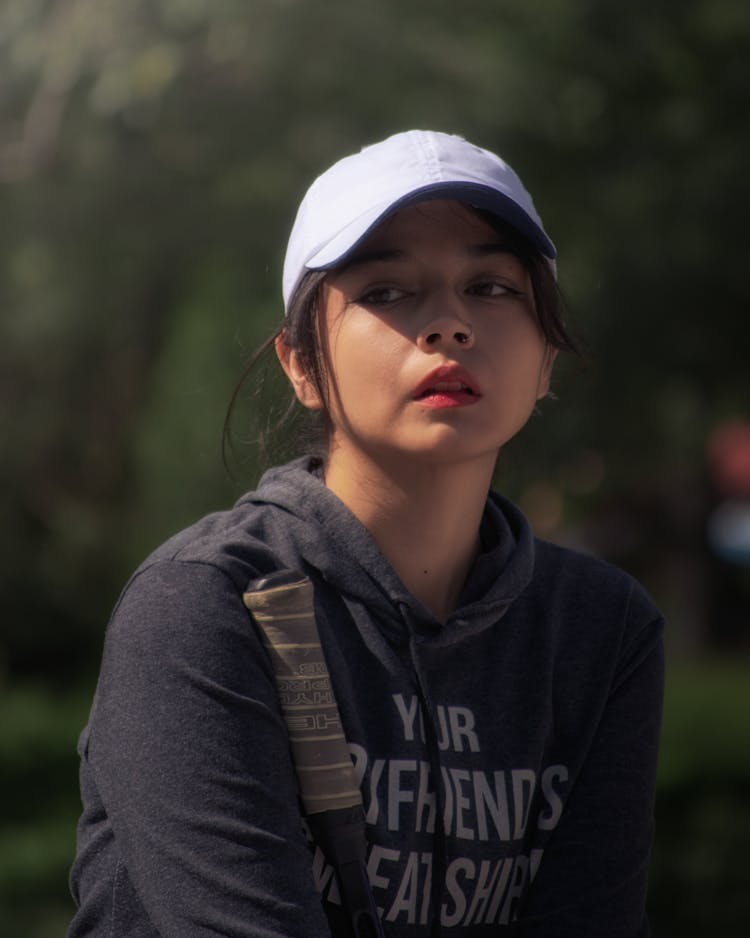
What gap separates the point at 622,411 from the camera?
5324 mm

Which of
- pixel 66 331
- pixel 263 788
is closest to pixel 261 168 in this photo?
pixel 66 331

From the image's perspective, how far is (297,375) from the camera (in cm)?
211

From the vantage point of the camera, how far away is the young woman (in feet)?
5.78

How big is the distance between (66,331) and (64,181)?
56.8 inches

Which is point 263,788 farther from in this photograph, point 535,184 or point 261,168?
point 261,168

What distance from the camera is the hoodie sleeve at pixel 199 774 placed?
68.4 inches

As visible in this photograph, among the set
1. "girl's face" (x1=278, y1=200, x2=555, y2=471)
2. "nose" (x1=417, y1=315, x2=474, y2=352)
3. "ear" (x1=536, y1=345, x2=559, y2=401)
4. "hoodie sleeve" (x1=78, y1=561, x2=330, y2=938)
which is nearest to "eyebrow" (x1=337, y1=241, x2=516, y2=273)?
"girl's face" (x1=278, y1=200, x2=555, y2=471)

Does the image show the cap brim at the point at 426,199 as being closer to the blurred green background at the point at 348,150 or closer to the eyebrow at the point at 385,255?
the eyebrow at the point at 385,255

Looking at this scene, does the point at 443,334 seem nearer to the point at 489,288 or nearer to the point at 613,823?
the point at 489,288

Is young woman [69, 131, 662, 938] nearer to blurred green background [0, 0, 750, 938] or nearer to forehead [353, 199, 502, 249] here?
forehead [353, 199, 502, 249]

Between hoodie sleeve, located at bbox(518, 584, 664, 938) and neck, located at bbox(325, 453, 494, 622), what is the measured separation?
10.7 inches

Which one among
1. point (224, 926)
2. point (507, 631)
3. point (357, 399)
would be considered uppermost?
point (357, 399)

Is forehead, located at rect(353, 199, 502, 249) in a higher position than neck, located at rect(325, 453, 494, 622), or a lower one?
higher

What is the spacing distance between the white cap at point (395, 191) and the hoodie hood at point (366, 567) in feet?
0.95
